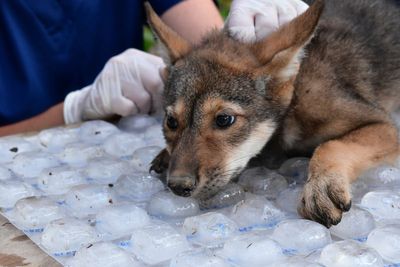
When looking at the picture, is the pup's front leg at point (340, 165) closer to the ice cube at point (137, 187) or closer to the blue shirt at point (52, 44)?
the ice cube at point (137, 187)

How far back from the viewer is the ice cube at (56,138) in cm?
246

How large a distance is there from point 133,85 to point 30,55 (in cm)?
76

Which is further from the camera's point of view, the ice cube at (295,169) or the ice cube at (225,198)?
the ice cube at (295,169)

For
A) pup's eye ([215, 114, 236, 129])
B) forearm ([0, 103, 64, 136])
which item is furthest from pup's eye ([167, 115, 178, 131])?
forearm ([0, 103, 64, 136])

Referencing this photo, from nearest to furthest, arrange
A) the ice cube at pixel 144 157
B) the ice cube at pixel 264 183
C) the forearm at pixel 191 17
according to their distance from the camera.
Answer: the ice cube at pixel 264 183, the ice cube at pixel 144 157, the forearm at pixel 191 17

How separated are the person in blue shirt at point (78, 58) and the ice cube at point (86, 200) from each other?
94 cm

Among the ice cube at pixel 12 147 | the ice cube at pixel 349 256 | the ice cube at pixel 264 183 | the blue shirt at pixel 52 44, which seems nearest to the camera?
the ice cube at pixel 349 256

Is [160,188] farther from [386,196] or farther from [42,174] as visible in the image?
[386,196]

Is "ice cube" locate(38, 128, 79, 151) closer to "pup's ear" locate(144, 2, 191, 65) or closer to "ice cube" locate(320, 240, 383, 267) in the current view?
"pup's ear" locate(144, 2, 191, 65)

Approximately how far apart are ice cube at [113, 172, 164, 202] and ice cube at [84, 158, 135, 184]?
112mm

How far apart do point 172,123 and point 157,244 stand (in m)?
0.56

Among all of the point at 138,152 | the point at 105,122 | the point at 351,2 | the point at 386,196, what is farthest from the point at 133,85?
the point at 386,196

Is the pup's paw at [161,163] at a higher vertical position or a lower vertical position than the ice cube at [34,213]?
lower

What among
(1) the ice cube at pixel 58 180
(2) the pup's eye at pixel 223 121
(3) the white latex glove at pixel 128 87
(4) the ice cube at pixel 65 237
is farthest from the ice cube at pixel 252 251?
(3) the white latex glove at pixel 128 87
